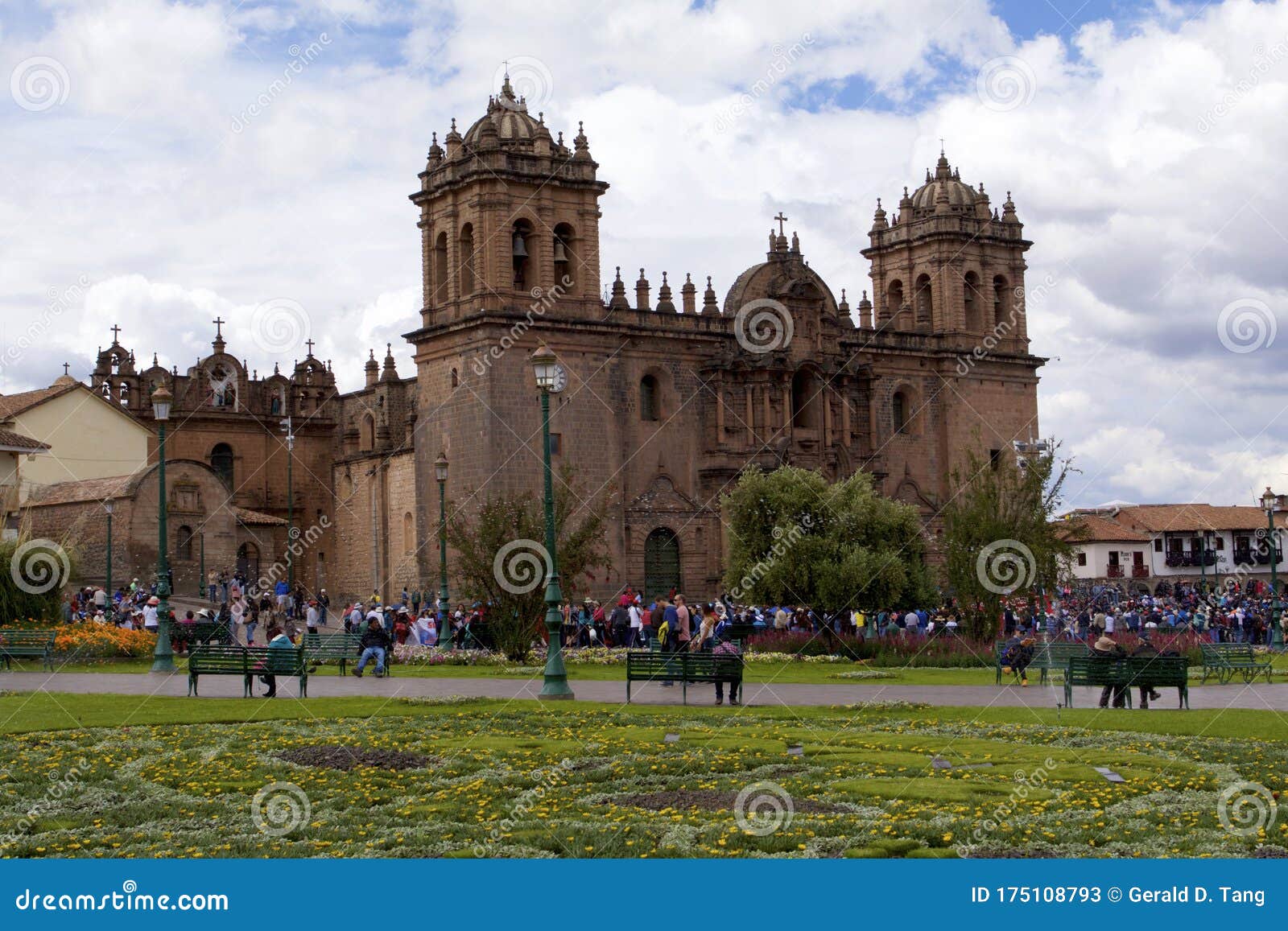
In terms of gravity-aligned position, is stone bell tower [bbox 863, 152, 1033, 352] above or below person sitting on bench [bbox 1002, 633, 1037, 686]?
above

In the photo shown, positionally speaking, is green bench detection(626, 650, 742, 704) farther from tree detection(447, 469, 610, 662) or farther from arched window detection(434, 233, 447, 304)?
arched window detection(434, 233, 447, 304)

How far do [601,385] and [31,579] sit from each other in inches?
891

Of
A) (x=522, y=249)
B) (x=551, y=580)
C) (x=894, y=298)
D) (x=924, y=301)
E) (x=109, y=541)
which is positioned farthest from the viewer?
(x=894, y=298)

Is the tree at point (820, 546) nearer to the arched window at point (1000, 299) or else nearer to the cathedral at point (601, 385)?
the cathedral at point (601, 385)

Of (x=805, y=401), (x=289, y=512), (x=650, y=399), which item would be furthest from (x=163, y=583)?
(x=805, y=401)

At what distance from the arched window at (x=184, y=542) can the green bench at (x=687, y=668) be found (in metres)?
27.8

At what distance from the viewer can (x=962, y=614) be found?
33188mm

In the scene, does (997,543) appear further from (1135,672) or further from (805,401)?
(805,401)

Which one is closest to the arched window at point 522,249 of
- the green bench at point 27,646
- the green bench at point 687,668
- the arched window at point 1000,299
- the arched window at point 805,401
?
the arched window at point 805,401

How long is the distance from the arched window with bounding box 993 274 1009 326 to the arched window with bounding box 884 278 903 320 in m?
3.45

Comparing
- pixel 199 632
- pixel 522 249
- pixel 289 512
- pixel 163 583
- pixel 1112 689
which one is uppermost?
pixel 522 249

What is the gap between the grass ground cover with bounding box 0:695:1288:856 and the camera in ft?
33.3

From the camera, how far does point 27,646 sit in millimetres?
25906

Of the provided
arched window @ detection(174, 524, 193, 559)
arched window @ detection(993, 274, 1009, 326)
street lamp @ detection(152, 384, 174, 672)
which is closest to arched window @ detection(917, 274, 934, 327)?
arched window @ detection(993, 274, 1009, 326)
